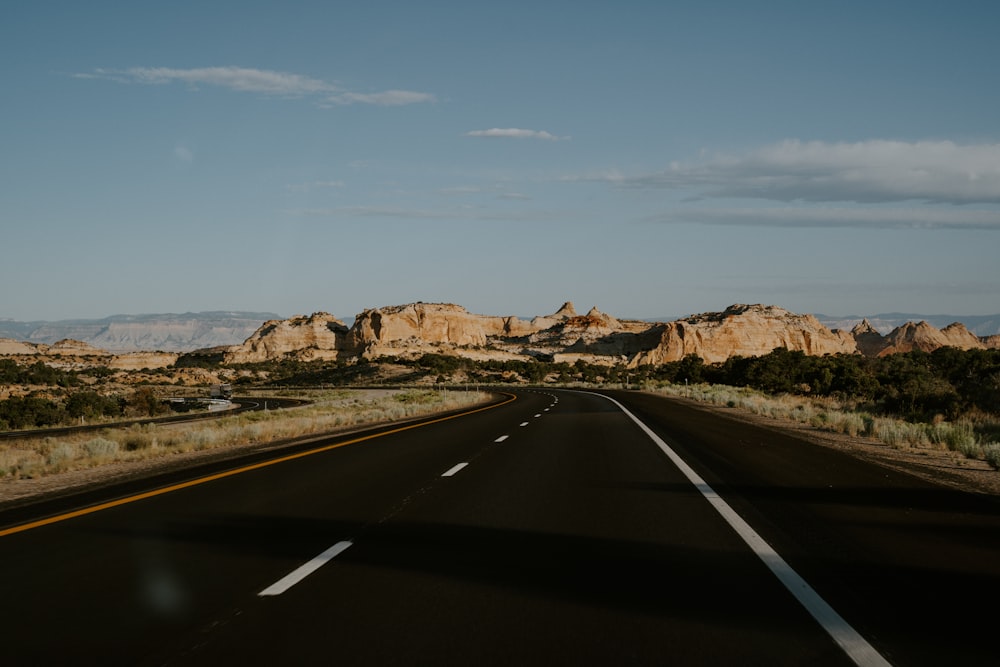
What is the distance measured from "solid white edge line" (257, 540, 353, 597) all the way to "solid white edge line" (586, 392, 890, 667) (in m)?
3.42

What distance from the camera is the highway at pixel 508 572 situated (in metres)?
4.97

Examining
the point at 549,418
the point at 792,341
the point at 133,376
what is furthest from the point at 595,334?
the point at 549,418

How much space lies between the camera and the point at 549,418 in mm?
29000

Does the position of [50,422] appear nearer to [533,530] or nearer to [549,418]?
[549,418]

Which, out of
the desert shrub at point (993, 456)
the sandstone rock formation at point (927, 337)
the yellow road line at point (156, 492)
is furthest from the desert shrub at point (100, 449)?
the sandstone rock formation at point (927, 337)

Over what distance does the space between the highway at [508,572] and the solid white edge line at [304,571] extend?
0.08 feet

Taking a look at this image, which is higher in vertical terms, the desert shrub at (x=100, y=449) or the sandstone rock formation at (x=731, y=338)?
the sandstone rock formation at (x=731, y=338)

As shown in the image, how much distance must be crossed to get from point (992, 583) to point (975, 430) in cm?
1704

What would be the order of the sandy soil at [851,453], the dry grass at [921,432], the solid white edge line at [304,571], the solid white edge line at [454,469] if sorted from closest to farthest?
1. the solid white edge line at [304,571]
2. the sandy soil at [851,453]
3. the solid white edge line at [454,469]
4. the dry grass at [921,432]

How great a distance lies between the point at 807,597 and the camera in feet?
19.5

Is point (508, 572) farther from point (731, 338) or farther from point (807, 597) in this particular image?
point (731, 338)

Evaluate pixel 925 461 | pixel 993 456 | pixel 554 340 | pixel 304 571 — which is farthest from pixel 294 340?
pixel 304 571

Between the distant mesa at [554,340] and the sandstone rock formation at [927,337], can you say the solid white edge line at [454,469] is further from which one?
the sandstone rock formation at [927,337]

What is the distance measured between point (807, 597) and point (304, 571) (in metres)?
3.59
